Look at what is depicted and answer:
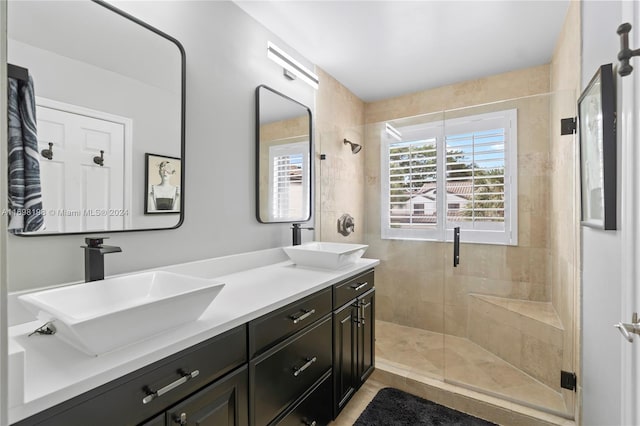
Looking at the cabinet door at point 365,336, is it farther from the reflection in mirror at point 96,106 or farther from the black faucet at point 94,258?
the black faucet at point 94,258

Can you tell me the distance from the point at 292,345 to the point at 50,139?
1257 millimetres

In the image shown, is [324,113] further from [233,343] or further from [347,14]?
[233,343]

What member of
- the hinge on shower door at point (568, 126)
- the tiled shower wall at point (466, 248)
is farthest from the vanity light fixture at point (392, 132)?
the hinge on shower door at point (568, 126)

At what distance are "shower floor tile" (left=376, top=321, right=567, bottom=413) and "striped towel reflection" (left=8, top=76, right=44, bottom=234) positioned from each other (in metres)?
2.34

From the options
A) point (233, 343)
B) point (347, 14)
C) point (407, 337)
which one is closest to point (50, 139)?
point (233, 343)

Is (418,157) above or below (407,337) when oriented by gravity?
above

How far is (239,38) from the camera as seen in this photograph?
77.0 inches

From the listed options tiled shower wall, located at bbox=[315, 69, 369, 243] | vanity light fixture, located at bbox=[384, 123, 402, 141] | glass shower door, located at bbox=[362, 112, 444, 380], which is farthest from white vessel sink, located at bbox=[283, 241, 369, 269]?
vanity light fixture, located at bbox=[384, 123, 402, 141]

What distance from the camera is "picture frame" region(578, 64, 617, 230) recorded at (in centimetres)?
116

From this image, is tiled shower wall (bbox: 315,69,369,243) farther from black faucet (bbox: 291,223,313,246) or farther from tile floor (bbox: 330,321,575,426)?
tile floor (bbox: 330,321,575,426)

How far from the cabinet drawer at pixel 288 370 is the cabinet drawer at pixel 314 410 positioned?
52mm

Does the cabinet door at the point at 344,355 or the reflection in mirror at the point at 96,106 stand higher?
the reflection in mirror at the point at 96,106

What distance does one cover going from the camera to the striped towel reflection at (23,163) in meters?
1.03

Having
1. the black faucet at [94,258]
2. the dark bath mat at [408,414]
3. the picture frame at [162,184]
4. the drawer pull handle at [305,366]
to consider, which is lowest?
the dark bath mat at [408,414]
